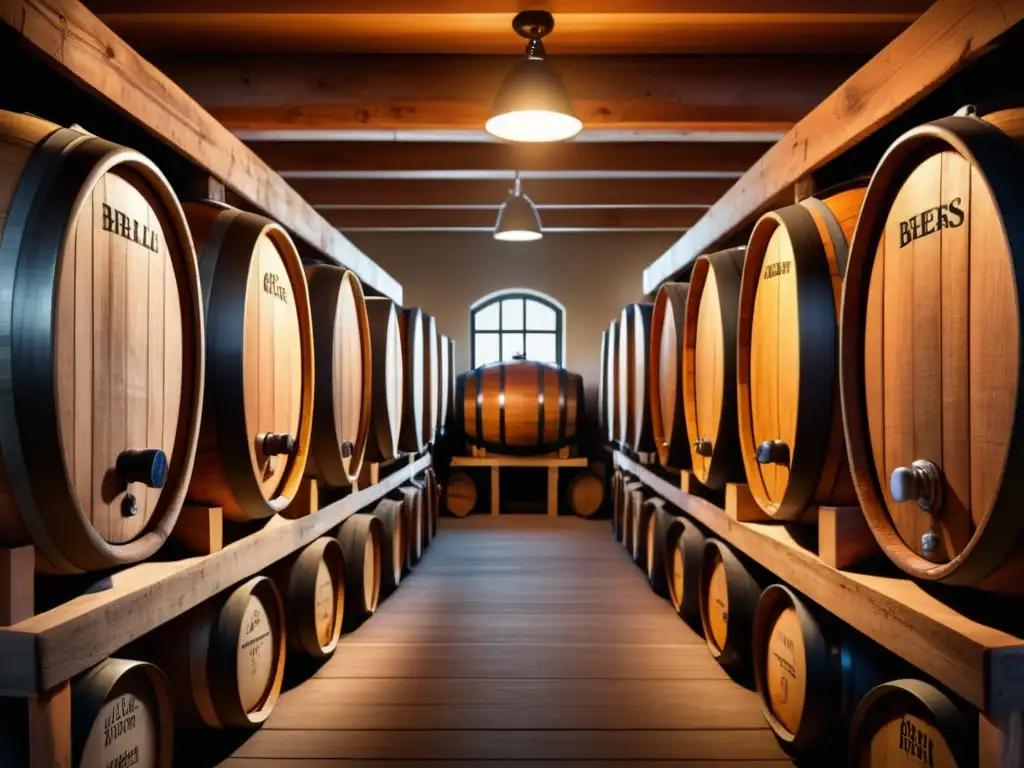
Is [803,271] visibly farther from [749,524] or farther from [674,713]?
[674,713]

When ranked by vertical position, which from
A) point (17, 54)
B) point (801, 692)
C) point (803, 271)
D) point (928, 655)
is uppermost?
point (17, 54)

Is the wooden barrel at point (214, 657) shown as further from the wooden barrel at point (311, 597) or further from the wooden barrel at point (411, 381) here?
the wooden barrel at point (411, 381)

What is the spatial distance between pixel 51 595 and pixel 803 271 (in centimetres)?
182

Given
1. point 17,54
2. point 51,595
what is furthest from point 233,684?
point 17,54

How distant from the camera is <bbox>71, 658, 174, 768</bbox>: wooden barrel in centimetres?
156

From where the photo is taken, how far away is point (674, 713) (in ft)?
8.96

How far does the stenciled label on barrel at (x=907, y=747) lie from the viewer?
4.84 ft

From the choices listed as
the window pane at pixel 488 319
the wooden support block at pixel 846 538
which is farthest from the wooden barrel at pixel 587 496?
the wooden support block at pixel 846 538

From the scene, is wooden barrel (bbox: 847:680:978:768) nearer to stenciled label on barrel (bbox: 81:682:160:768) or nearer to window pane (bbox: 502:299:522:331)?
stenciled label on barrel (bbox: 81:682:160:768)

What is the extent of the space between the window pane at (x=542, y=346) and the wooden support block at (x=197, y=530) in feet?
22.8

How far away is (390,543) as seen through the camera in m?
4.29

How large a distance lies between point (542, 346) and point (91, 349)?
7637 mm

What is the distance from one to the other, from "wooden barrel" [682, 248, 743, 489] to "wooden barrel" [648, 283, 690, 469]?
0.49 feet

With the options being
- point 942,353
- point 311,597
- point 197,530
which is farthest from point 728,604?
point 197,530
